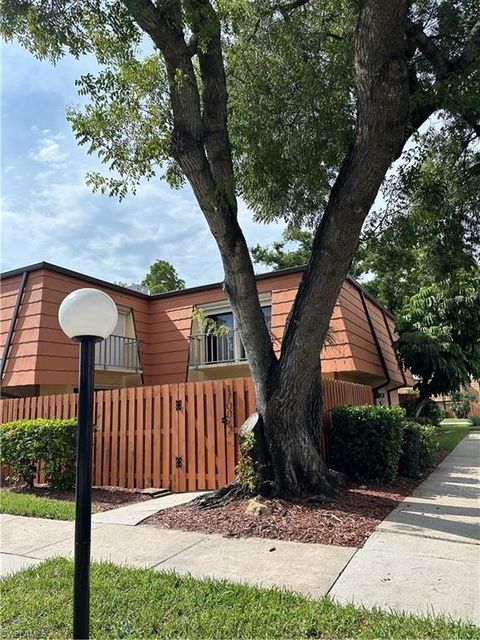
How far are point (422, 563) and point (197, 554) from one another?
6.67 ft

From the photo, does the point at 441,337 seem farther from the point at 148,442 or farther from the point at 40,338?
the point at 40,338

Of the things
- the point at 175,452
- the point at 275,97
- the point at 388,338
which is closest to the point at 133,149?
the point at 275,97

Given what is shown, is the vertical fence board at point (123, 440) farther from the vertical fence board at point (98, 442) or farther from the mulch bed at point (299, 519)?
the mulch bed at point (299, 519)

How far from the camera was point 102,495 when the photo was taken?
7926mm

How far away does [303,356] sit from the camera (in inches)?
239

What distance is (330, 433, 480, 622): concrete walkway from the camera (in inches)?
128

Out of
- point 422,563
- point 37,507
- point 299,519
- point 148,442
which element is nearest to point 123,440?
point 148,442

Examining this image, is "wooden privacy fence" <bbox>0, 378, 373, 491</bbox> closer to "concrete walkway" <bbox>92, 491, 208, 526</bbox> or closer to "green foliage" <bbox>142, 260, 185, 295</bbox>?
"concrete walkway" <bbox>92, 491, 208, 526</bbox>

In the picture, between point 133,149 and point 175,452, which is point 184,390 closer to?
point 175,452

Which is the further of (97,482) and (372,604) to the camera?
(97,482)

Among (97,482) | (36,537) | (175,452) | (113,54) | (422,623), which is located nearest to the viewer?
(422,623)

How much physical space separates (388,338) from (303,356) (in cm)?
1227

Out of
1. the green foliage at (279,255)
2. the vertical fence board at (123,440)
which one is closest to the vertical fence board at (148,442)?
the vertical fence board at (123,440)

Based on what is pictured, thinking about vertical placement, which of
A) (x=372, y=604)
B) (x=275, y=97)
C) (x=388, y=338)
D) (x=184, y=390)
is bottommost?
(x=372, y=604)
